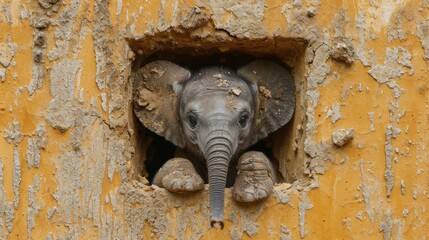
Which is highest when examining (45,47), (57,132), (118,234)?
(45,47)

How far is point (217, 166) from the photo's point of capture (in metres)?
5.27

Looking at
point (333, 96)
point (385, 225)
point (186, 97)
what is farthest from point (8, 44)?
point (385, 225)

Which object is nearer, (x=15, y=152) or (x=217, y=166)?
(x=217, y=166)

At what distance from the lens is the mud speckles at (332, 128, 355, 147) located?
5.50m

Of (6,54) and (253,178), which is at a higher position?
(6,54)

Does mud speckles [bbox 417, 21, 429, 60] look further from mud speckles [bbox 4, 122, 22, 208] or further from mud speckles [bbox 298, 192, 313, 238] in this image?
mud speckles [bbox 4, 122, 22, 208]

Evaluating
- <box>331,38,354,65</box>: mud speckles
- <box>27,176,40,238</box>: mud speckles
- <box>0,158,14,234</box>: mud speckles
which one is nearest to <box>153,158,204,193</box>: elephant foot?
<box>27,176,40,238</box>: mud speckles

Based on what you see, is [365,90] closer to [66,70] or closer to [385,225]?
[385,225]

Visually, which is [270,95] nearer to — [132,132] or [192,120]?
[192,120]

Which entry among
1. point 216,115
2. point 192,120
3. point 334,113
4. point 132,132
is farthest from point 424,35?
point 132,132

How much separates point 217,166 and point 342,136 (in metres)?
0.66

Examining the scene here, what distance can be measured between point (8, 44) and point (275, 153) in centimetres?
160

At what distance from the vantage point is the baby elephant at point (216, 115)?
5.47 metres

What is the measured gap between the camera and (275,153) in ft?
20.4
